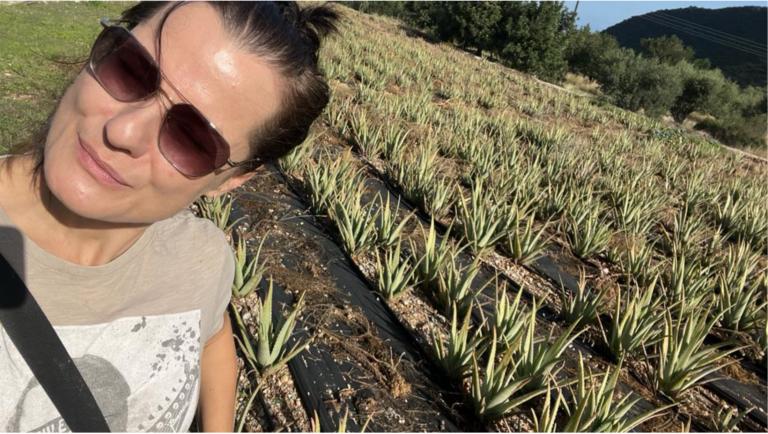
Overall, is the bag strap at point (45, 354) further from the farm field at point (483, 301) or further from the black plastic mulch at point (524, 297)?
the black plastic mulch at point (524, 297)

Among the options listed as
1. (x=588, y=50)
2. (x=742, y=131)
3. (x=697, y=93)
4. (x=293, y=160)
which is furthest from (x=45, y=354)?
(x=588, y=50)

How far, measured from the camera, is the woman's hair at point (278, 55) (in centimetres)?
89

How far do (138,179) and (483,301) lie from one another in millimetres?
2577

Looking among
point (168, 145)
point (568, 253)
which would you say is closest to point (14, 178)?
point (168, 145)

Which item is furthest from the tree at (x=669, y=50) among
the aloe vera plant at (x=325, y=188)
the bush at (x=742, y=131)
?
the aloe vera plant at (x=325, y=188)

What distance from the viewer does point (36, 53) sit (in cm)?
196

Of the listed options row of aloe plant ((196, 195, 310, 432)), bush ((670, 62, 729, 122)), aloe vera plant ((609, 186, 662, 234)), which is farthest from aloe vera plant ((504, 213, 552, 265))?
bush ((670, 62, 729, 122))

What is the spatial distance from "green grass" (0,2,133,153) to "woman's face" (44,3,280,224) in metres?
0.47

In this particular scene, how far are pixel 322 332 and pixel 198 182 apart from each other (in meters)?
1.65

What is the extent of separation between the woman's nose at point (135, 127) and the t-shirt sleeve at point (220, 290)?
39 centimetres

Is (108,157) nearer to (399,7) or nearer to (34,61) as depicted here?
(34,61)

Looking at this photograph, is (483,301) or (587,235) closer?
(483,301)

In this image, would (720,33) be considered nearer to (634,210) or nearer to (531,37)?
(531,37)

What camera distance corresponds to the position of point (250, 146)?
3.23 ft
